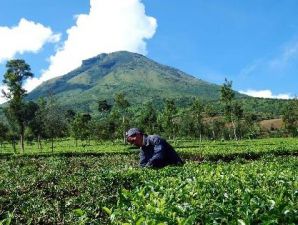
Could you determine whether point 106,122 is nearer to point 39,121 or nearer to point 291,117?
point 39,121

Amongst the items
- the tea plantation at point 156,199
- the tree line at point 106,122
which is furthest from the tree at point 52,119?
the tea plantation at point 156,199

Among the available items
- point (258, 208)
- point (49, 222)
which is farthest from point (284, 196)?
point (49, 222)

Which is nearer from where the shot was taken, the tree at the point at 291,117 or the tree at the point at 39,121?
the tree at the point at 39,121

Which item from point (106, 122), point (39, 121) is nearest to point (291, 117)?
point (106, 122)

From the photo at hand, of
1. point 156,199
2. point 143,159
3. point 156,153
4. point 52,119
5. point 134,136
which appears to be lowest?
point 156,199

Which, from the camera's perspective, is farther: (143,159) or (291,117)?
(291,117)

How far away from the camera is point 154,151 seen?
10.1m

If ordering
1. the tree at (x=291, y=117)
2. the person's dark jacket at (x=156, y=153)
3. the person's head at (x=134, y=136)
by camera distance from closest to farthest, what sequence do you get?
1. the person's head at (x=134, y=136)
2. the person's dark jacket at (x=156, y=153)
3. the tree at (x=291, y=117)

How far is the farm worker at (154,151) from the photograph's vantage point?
32.6 feet

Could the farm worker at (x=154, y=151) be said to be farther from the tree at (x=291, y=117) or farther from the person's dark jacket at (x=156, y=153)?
the tree at (x=291, y=117)

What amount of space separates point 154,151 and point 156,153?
0.20 feet

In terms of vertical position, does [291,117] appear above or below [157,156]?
above

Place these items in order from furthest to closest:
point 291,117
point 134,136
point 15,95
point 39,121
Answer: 1. point 291,117
2. point 39,121
3. point 15,95
4. point 134,136

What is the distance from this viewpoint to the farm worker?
32.6 feet
